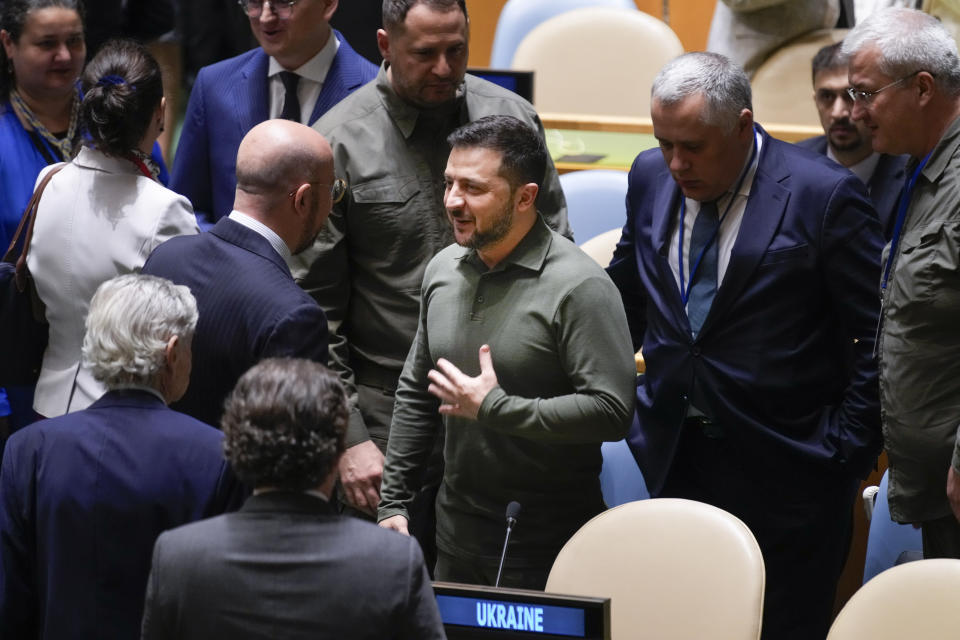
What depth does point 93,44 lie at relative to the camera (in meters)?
4.77

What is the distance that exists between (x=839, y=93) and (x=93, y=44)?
2587 millimetres

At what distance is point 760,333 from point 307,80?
1.54 metres

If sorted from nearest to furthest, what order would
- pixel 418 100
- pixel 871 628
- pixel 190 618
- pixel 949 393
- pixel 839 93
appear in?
pixel 190 618
pixel 871 628
pixel 949 393
pixel 418 100
pixel 839 93

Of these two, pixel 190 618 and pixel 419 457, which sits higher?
pixel 190 618

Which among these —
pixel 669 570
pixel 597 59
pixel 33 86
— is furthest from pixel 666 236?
pixel 597 59

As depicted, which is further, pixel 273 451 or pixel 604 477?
pixel 604 477

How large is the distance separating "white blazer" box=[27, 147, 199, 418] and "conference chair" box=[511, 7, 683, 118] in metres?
2.58

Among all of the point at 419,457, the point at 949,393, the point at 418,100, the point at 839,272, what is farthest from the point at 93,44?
the point at 949,393

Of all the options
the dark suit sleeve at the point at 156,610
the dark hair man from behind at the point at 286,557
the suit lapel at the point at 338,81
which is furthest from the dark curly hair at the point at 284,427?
the suit lapel at the point at 338,81

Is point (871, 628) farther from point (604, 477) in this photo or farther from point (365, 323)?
point (365, 323)

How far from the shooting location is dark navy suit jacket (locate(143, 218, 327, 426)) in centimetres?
259

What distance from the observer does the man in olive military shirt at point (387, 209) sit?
321 centimetres

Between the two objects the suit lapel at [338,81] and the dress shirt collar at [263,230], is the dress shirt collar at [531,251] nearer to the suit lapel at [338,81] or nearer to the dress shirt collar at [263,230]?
the dress shirt collar at [263,230]

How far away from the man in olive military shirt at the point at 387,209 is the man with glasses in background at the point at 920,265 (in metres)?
0.85
